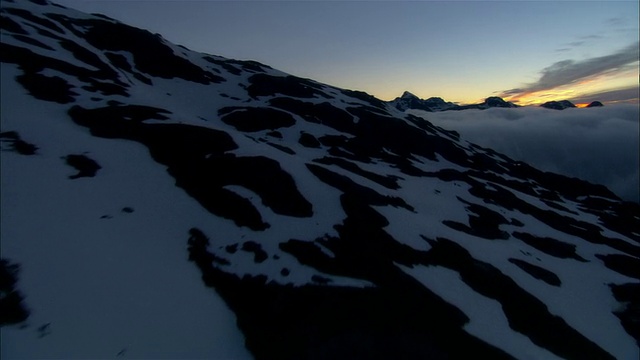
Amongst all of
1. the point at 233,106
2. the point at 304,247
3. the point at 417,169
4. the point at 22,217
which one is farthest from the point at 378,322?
the point at 233,106

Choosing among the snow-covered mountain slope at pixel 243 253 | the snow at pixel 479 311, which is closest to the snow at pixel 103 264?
the snow-covered mountain slope at pixel 243 253

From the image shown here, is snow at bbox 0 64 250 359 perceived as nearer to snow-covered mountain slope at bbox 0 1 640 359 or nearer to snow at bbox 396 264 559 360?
snow-covered mountain slope at bbox 0 1 640 359

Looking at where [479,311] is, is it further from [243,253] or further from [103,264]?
[103,264]

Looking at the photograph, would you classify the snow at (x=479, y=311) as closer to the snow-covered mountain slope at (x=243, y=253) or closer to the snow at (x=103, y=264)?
the snow-covered mountain slope at (x=243, y=253)

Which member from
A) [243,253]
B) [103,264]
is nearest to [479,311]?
[243,253]

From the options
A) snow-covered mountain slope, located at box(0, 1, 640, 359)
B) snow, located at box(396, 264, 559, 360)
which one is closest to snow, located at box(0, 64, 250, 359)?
snow-covered mountain slope, located at box(0, 1, 640, 359)

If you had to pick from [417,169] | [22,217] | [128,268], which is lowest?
[417,169]

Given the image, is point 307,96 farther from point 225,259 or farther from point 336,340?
point 336,340

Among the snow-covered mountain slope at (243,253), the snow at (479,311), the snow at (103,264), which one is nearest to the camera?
the snow at (103,264)
